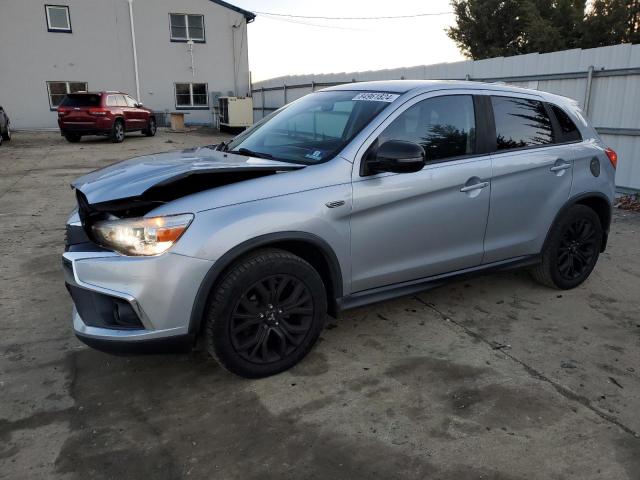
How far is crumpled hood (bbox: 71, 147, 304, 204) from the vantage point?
9.53ft

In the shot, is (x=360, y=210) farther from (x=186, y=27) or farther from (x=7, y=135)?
(x=186, y=27)

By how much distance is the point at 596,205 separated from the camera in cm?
463

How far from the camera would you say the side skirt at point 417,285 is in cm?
339

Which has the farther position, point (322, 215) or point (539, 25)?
point (539, 25)

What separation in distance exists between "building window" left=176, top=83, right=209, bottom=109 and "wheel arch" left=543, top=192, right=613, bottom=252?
934 inches

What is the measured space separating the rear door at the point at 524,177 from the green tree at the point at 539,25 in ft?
80.7

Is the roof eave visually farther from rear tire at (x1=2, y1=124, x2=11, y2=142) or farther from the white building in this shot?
rear tire at (x1=2, y1=124, x2=11, y2=142)

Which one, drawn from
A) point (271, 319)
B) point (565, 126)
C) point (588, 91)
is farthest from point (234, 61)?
point (271, 319)

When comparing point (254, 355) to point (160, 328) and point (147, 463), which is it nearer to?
point (160, 328)

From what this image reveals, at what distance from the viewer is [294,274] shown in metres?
3.07

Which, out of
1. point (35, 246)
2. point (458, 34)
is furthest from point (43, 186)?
point (458, 34)

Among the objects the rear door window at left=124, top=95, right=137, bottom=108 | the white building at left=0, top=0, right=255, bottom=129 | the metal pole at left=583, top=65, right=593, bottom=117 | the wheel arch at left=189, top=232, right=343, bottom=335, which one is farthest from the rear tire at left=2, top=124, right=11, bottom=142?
the wheel arch at left=189, top=232, right=343, bottom=335

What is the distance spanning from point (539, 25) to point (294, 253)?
1076 inches

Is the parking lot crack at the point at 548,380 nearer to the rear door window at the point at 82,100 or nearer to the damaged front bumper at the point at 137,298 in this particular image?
the damaged front bumper at the point at 137,298
